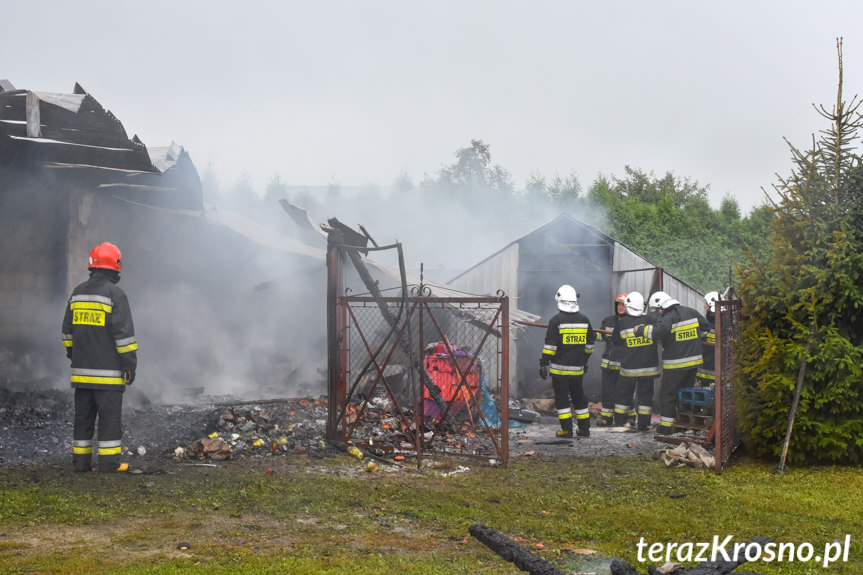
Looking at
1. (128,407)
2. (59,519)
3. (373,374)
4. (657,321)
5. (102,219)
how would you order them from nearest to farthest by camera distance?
(59,519), (128,407), (657,321), (102,219), (373,374)

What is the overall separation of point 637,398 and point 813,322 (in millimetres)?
3109

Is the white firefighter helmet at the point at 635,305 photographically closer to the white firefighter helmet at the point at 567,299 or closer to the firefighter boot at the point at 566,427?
the white firefighter helmet at the point at 567,299

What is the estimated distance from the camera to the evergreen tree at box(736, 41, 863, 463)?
21.8 ft

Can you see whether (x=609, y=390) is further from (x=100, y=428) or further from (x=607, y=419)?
(x=100, y=428)

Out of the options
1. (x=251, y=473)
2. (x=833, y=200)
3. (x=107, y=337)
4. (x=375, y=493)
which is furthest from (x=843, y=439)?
(x=107, y=337)

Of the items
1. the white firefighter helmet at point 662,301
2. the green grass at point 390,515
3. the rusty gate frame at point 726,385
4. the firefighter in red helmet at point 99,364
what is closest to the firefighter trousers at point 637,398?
the white firefighter helmet at point 662,301

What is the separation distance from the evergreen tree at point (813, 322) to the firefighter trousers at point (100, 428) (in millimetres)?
6310

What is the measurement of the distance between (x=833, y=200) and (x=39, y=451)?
852 cm

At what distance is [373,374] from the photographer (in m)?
10.6

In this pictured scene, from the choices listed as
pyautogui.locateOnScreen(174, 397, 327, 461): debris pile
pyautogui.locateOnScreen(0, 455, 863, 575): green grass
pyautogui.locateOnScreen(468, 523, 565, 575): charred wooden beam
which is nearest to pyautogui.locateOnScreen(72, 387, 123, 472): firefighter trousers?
pyautogui.locateOnScreen(0, 455, 863, 575): green grass

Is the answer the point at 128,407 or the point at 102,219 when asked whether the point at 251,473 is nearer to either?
the point at 128,407

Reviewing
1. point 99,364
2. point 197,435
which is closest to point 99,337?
point 99,364

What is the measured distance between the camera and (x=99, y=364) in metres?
6.15

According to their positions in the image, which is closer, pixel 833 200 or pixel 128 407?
pixel 833 200
